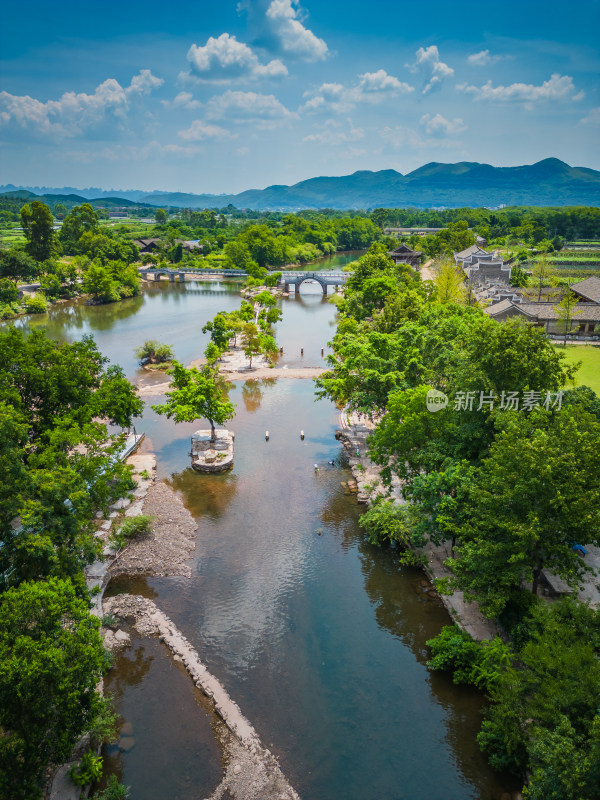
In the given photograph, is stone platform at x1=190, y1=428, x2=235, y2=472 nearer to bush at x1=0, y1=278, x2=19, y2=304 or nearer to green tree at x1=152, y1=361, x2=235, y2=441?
green tree at x1=152, y1=361, x2=235, y2=441

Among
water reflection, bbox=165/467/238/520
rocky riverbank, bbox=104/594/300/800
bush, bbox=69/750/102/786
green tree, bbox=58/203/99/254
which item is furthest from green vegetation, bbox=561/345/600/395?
green tree, bbox=58/203/99/254

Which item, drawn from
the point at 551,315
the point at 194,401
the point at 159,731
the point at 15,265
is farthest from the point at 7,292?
the point at 159,731

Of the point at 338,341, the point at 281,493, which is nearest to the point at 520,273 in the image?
the point at 338,341

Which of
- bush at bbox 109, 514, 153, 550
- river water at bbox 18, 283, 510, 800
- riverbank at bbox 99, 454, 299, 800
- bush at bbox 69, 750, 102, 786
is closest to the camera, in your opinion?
bush at bbox 69, 750, 102, 786

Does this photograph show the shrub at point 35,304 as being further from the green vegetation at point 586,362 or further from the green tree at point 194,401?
Answer: the green vegetation at point 586,362

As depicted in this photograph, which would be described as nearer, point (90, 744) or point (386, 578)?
point (90, 744)

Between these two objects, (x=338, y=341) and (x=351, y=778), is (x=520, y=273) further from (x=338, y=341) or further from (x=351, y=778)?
(x=351, y=778)

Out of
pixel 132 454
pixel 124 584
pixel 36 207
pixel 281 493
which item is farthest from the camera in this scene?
pixel 36 207
